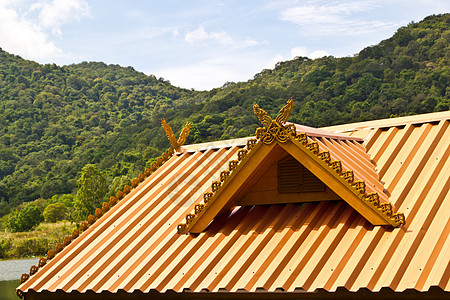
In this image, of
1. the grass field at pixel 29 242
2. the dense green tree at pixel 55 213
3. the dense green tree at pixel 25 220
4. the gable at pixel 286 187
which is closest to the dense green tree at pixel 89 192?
the grass field at pixel 29 242

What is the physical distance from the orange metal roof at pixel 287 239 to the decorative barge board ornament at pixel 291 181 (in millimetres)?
166

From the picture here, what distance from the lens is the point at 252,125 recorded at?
205 ft

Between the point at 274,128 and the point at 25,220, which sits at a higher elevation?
the point at 274,128

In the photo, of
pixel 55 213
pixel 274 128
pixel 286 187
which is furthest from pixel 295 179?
pixel 55 213

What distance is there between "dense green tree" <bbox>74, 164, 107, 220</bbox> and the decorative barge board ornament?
58209mm

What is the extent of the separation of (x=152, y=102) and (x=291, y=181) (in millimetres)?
115641

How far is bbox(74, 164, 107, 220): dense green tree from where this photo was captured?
65125mm

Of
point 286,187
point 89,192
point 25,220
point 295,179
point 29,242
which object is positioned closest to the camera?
point 295,179

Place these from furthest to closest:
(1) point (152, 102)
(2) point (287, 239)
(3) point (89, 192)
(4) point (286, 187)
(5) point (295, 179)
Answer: (1) point (152, 102) < (3) point (89, 192) < (4) point (286, 187) < (5) point (295, 179) < (2) point (287, 239)

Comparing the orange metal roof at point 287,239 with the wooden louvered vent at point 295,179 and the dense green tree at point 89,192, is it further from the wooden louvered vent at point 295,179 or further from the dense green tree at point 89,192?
the dense green tree at point 89,192

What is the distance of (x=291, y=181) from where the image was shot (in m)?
8.47

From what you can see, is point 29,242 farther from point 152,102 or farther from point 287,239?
point 152,102

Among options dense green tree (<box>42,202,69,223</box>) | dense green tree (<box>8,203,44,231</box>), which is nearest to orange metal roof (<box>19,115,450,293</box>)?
dense green tree (<box>8,203,44,231</box>)

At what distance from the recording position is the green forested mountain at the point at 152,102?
2297 inches
